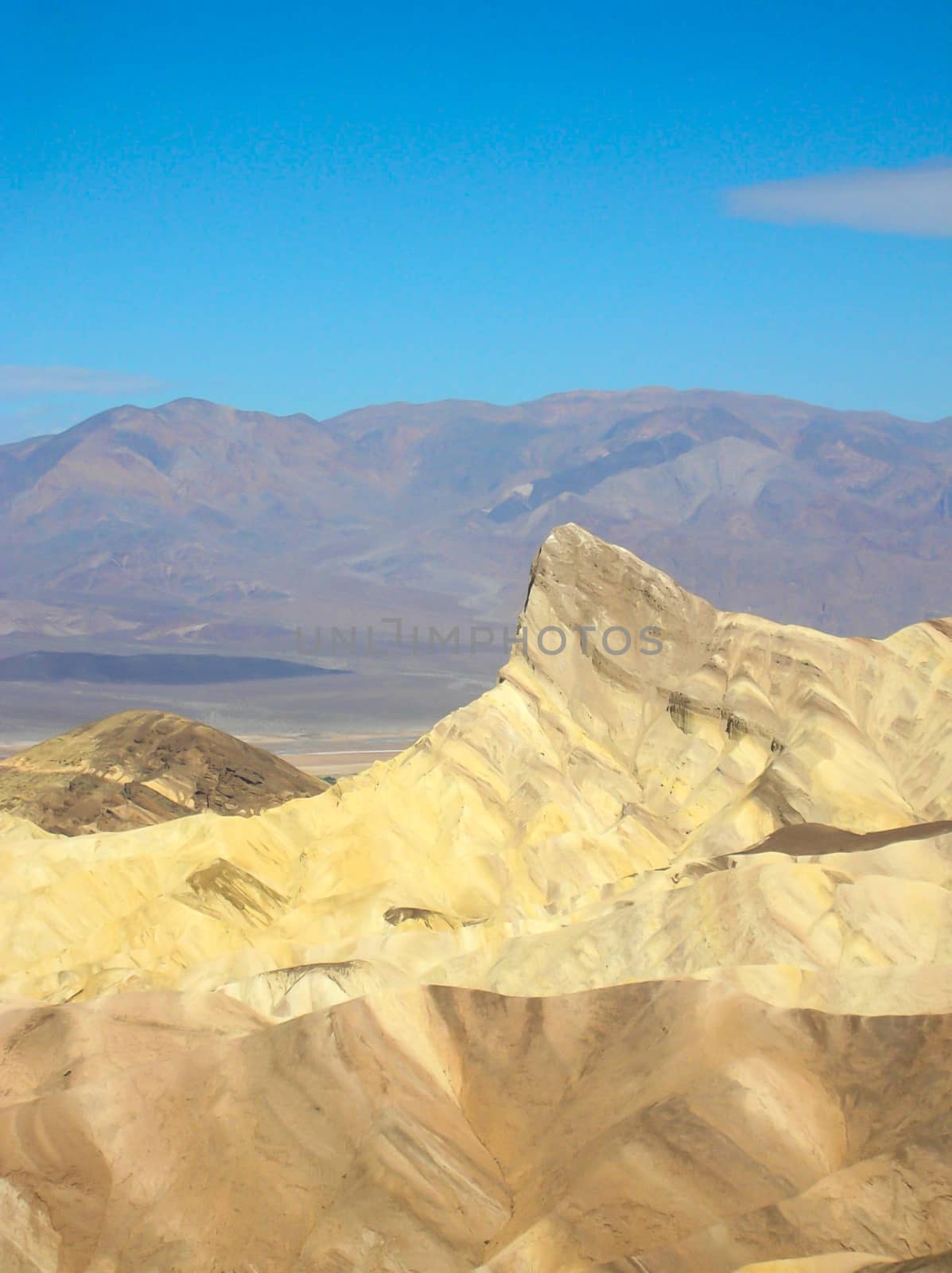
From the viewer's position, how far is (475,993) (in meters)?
42.1

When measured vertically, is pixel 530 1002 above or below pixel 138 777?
above

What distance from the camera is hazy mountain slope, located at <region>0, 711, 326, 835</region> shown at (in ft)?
264

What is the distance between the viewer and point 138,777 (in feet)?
275

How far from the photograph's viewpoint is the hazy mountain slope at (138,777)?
8038 cm

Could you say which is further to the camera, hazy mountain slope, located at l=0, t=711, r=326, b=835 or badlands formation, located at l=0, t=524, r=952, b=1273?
hazy mountain slope, located at l=0, t=711, r=326, b=835

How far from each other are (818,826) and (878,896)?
A: 40.0ft

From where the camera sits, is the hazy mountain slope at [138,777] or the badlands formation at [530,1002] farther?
the hazy mountain slope at [138,777]

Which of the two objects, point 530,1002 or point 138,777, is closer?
point 530,1002

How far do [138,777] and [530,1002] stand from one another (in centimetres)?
4620

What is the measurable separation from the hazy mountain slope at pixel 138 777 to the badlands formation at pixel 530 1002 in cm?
1457

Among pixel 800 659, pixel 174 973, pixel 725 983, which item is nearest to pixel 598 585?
pixel 800 659

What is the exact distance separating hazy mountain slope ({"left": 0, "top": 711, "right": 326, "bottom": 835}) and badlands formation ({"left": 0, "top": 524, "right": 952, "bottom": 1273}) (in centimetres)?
1457

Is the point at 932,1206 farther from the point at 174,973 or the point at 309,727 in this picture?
the point at 309,727

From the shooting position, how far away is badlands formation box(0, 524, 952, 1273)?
33.7m
